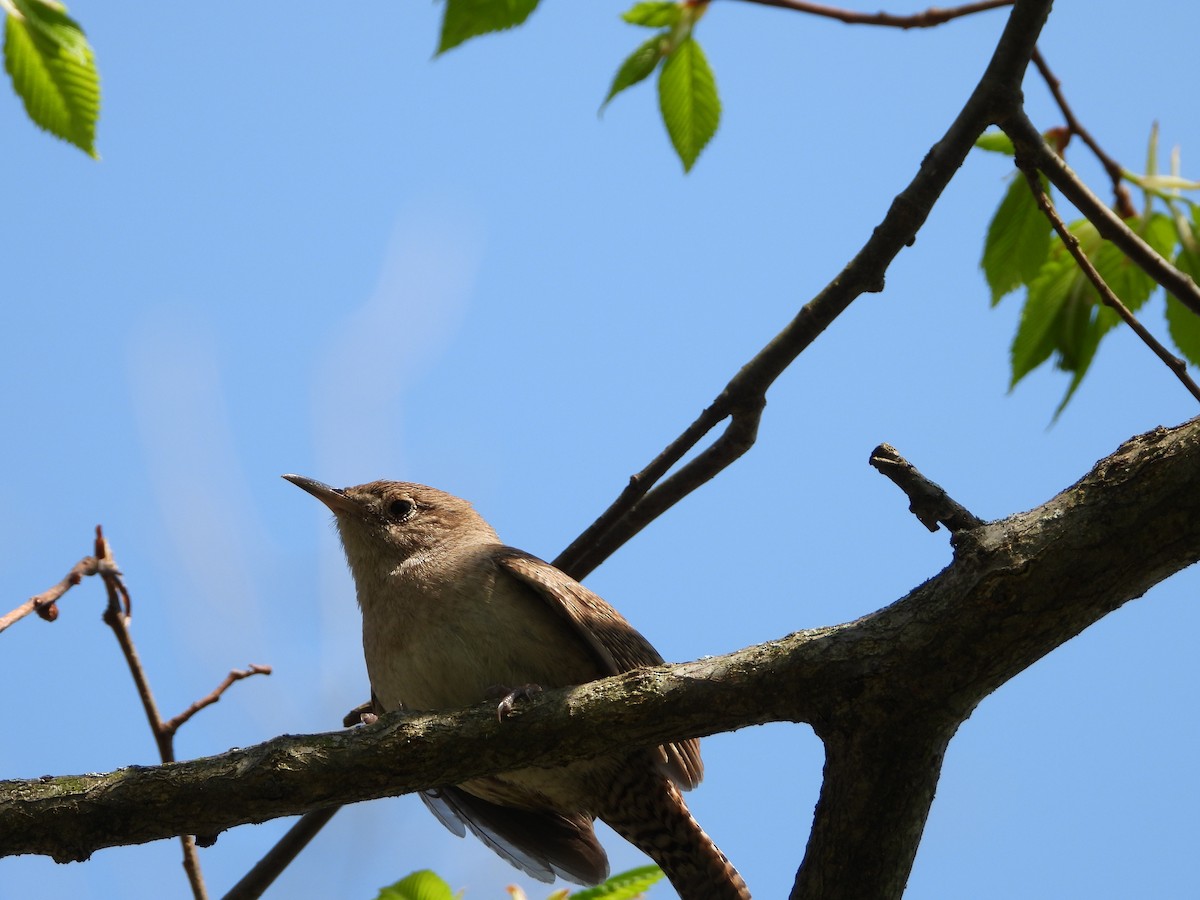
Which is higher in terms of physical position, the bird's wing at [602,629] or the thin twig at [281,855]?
the bird's wing at [602,629]

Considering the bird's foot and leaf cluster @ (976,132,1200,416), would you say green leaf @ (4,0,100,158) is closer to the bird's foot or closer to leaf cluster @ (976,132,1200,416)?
the bird's foot

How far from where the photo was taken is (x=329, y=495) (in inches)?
237

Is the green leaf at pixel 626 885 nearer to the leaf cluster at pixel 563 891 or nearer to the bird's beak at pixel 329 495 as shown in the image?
the leaf cluster at pixel 563 891

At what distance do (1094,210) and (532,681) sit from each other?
8.65 feet

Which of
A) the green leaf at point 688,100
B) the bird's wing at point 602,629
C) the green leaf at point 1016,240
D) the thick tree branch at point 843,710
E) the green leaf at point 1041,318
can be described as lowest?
the thick tree branch at point 843,710

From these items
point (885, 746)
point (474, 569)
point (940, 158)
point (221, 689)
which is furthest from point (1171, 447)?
point (221, 689)

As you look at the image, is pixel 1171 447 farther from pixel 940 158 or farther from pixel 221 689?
pixel 221 689

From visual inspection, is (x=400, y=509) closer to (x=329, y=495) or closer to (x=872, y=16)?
(x=329, y=495)

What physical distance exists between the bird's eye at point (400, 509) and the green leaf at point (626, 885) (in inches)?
95.6

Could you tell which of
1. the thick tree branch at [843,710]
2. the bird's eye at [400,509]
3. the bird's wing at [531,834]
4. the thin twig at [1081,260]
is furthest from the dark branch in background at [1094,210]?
the bird's eye at [400,509]

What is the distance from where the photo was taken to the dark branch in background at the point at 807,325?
4.01 meters

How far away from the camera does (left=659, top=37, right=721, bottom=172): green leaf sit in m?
3.79

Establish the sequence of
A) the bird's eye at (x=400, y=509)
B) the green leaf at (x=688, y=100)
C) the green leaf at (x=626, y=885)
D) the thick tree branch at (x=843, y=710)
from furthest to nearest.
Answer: the bird's eye at (x=400, y=509)
the green leaf at (x=626, y=885)
the green leaf at (x=688, y=100)
the thick tree branch at (x=843, y=710)

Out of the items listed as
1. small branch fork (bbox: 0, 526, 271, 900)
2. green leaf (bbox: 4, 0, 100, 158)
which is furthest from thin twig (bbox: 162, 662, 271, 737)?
green leaf (bbox: 4, 0, 100, 158)
